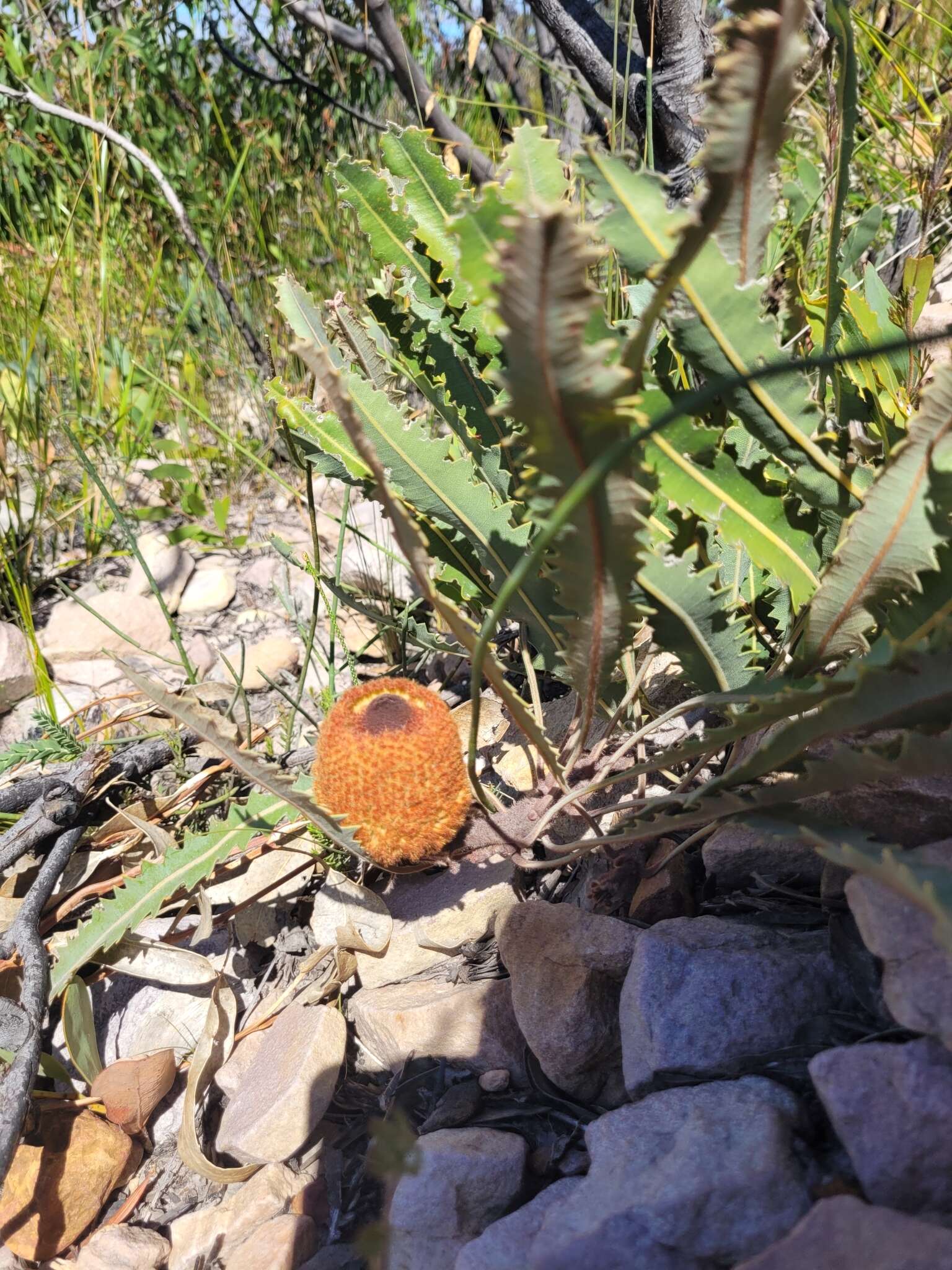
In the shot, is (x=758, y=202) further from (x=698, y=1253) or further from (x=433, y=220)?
(x=698, y=1253)

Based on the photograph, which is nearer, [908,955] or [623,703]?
[908,955]

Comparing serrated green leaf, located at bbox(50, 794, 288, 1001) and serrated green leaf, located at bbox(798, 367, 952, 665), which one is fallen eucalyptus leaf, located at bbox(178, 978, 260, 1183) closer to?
serrated green leaf, located at bbox(50, 794, 288, 1001)

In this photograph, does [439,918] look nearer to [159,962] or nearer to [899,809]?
[159,962]

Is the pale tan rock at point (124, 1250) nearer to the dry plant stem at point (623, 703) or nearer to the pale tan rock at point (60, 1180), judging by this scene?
the pale tan rock at point (60, 1180)

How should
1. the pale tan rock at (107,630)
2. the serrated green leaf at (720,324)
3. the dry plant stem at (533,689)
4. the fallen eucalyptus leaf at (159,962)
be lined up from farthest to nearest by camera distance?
the pale tan rock at (107,630) < the fallen eucalyptus leaf at (159,962) < the dry plant stem at (533,689) < the serrated green leaf at (720,324)

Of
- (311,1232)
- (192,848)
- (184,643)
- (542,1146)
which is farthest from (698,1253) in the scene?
(184,643)

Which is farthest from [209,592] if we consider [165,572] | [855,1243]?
[855,1243]

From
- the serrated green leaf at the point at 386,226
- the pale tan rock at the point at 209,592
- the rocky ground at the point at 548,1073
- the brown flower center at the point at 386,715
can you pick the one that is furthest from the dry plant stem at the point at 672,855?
the pale tan rock at the point at 209,592
